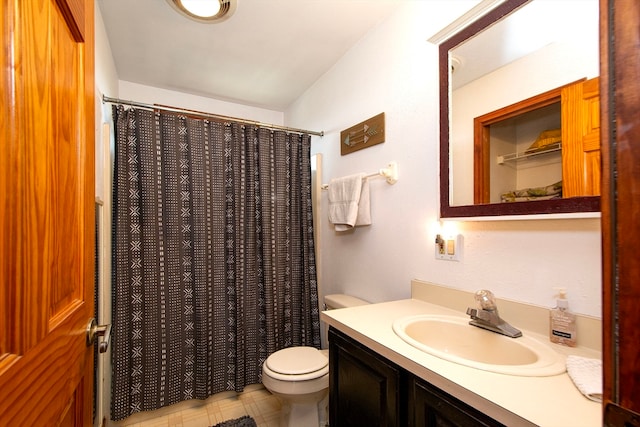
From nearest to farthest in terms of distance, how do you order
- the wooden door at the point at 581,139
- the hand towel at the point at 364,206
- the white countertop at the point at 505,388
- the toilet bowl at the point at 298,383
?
the white countertop at the point at 505,388, the wooden door at the point at 581,139, the toilet bowl at the point at 298,383, the hand towel at the point at 364,206

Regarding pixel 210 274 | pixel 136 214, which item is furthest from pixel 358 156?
pixel 136 214

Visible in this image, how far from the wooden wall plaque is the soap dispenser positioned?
1139mm

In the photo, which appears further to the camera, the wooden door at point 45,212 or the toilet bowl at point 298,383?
the toilet bowl at point 298,383

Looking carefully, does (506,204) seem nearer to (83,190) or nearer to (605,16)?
(605,16)

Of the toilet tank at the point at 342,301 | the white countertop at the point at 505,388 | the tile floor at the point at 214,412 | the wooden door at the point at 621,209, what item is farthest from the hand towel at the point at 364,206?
the wooden door at the point at 621,209

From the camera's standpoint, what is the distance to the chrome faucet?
1.04 meters

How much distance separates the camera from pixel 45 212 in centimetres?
54

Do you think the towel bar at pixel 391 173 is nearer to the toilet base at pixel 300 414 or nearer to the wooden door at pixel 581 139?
the wooden door at pixel 581 139

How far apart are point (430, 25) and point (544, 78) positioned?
2.11 feet

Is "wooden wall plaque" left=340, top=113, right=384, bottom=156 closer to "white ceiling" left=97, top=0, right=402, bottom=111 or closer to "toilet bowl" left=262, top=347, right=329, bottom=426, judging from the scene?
"white ceiling" left=97, top=0, right=402, bottom=111

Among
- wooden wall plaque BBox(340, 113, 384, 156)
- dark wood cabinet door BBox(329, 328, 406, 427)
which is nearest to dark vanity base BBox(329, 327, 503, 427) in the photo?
dark wood cabinet door BBox(329, 328, 406, 427)

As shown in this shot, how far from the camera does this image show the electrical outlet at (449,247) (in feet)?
4.29

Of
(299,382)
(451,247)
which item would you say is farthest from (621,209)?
(299,382)

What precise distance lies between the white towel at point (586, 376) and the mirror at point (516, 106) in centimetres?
45
